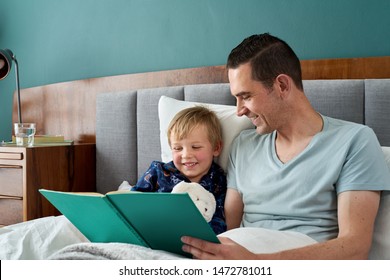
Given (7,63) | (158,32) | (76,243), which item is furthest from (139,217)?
(7,63)

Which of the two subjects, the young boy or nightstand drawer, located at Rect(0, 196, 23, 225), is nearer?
the young boy

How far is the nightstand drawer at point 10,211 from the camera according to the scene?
7.13 feet

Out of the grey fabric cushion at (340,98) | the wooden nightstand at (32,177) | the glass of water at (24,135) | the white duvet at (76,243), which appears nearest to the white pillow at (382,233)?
the white duvet at (76,243)

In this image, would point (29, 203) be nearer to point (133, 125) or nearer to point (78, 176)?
point (78, 176)

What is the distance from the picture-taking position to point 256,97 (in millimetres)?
1452

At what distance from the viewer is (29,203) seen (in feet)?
6.91

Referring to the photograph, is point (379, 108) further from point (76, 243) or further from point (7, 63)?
point (7, 63)

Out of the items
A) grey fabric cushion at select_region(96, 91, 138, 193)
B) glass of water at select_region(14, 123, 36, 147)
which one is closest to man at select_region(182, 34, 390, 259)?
grey fabric cushion at select_region(96, 91, 138, 193)

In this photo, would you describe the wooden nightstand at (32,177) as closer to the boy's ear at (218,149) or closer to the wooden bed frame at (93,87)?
the wooden bed frame at (93,87)

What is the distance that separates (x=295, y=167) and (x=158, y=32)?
4.24ft

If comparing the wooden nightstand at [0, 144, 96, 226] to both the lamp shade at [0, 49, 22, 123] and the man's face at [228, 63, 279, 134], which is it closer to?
the lamp shade at [0, 49, 22, 123]

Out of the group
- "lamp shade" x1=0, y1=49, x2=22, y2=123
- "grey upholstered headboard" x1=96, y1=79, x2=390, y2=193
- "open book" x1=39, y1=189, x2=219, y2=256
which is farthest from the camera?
"lamp shade" x1=0, y1=49, x2=22, y2=123

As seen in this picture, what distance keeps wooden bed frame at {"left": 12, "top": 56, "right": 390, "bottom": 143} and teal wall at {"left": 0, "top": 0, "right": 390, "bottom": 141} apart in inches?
2.8

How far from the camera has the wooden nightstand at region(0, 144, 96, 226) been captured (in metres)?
2.12
